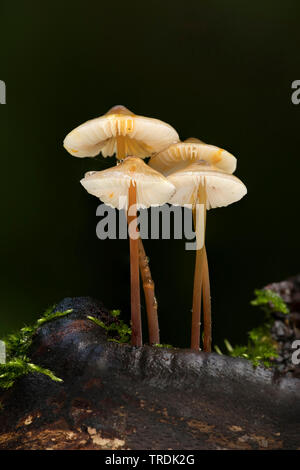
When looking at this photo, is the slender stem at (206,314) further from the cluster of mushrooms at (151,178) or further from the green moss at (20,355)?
the green moss at (20,355)

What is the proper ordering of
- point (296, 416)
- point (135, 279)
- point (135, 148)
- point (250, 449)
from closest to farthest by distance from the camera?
point (250, 449), point (296, 416), point (135, 279), point (135, 148)

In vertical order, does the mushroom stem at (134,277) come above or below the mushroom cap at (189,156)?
below

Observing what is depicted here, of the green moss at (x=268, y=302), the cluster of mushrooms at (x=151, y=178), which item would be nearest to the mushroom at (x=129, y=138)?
the cluster of mushrooms at (x=151, y=178)

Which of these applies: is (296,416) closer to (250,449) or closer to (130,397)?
(250,449)

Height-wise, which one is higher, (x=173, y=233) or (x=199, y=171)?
(x=199, y=171)

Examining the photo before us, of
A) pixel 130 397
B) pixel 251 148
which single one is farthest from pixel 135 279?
pixel 251 148
